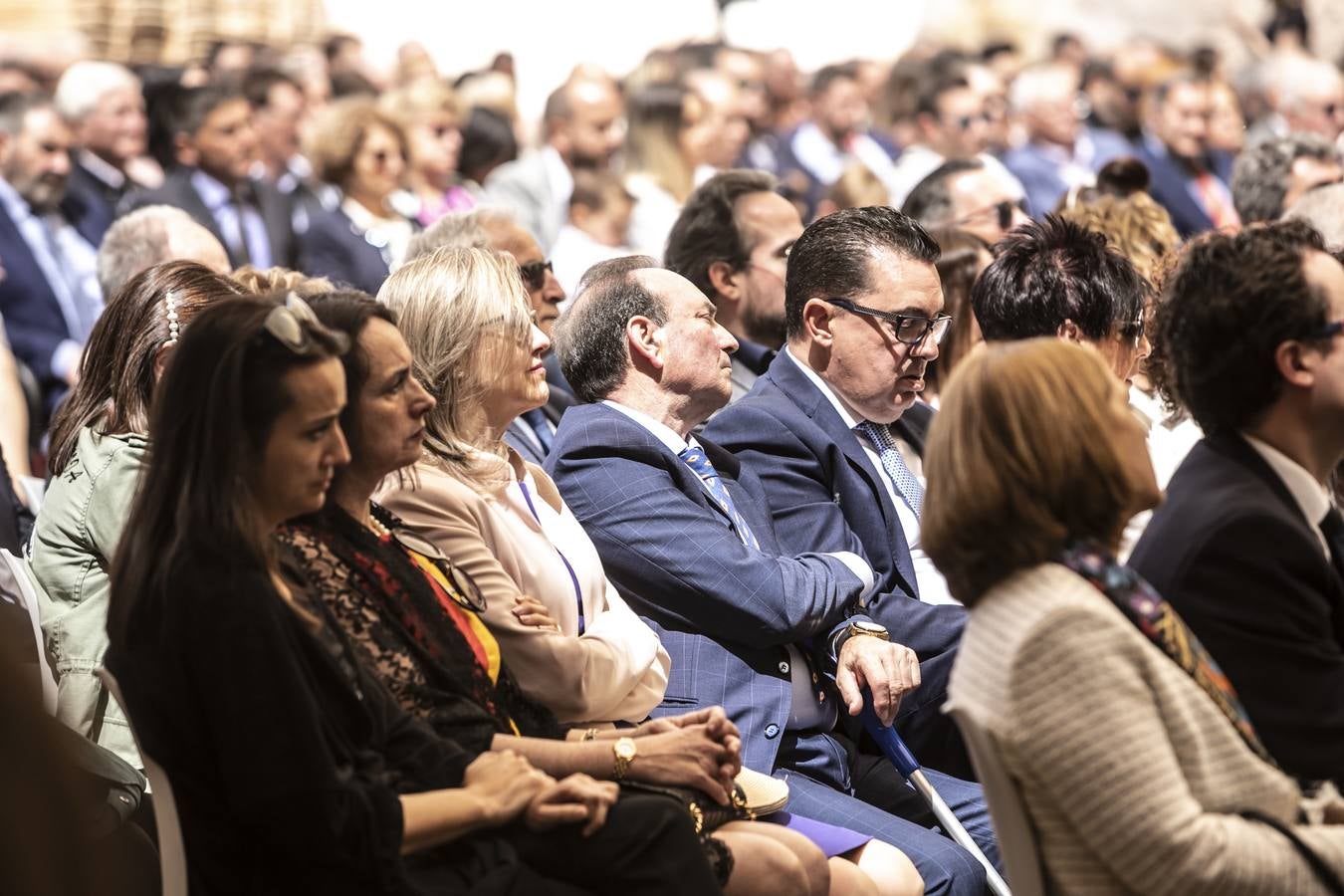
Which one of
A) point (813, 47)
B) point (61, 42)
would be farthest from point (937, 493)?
point (813, 47)

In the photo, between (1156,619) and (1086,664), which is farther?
(1156,619)

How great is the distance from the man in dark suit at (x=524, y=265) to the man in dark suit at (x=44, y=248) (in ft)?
6.63

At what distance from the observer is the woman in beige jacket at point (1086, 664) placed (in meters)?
2.36

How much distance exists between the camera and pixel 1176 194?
9453 millimetres

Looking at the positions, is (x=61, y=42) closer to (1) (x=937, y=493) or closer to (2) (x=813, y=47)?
(2) (x=813, y=47)

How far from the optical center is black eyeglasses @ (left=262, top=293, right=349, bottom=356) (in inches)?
103

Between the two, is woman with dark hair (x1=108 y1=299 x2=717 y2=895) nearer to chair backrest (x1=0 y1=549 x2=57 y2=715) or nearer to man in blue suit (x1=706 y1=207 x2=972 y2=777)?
chair backrest (x1=0 y1=549 x2=57 y2=715)

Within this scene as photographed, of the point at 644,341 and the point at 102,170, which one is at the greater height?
the point at 644,341

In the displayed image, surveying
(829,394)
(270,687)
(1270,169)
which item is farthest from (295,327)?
(1270,169)

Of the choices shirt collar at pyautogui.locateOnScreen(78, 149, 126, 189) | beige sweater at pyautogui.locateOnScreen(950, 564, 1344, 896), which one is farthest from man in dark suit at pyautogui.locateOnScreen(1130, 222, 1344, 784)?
shirt collar at pyautogui.locateOnScreen(78, 149, 126, 189)

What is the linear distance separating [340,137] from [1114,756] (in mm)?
5675

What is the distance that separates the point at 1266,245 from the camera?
2.96m

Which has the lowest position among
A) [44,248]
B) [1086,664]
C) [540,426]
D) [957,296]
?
[44,248]

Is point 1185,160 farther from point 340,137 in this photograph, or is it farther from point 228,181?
point 228,181
